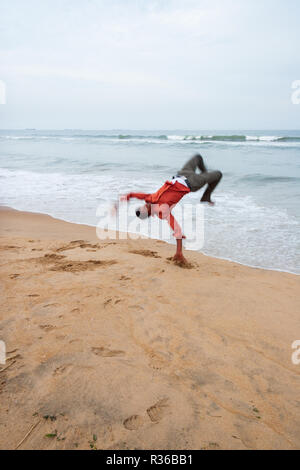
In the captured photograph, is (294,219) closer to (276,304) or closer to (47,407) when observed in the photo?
(276,304)

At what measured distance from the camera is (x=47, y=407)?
185cm

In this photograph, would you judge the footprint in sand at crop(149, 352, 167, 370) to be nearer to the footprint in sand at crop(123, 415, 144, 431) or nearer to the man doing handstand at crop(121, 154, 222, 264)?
the footprint in sand at crop(123, 415, 144, 431)

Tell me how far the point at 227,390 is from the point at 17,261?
3150 mm

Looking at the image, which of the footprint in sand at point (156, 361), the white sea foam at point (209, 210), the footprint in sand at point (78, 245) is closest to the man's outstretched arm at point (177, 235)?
the white sea foam at point (209, 210)

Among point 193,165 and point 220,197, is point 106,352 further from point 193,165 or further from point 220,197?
point 220,197

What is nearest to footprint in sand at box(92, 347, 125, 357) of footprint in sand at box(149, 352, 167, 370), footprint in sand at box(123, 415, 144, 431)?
footprint in sand at box(149, 352, 167, 370)

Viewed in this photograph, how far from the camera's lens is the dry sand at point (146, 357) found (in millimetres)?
1759

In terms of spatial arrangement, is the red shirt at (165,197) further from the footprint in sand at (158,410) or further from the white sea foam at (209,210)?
the footprint in sand at (158,410)

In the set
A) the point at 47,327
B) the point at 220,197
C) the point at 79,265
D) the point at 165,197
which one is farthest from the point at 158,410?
the point at 220,197

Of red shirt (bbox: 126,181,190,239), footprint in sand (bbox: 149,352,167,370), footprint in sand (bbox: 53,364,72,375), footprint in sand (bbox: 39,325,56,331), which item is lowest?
footprint in sand (bbox: 149,352,167,370)

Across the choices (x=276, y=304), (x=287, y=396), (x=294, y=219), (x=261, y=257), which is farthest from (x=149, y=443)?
(x=294, y=219)

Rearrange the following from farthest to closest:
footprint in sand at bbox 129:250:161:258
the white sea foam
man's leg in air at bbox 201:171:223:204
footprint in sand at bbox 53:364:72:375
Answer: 1. the white sea foam
2. footprint in sand at bbox 129:250:161:258
3. man's leg in air at bbox 201:171:223:204
4. footprint in sand at bbox 53:364:72:375

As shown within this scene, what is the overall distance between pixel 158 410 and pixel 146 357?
0.49m

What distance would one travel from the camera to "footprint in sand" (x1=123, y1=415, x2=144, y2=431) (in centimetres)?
176
